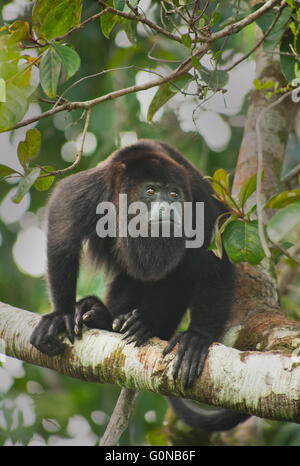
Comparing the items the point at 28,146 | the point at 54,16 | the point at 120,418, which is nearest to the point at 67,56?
the point at 54,16

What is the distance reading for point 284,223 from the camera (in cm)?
138

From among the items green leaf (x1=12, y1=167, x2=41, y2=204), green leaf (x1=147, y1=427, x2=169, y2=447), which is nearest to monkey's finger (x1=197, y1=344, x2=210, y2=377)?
green leaf (x1=12, y1=167, x2=41, y2=204)

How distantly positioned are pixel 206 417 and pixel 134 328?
0.92 meters

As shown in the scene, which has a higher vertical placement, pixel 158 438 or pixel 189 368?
pixel 189 368

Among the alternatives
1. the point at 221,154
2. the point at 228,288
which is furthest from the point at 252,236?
the point at 221,154

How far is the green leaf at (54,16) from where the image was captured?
1720mm

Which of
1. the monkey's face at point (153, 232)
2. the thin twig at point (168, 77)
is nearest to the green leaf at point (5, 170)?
the thin twig at point (168, 77)

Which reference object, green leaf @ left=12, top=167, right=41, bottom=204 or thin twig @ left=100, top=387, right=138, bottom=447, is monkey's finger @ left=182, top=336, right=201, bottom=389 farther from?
green leaf @ left=12, top=167, right=41, bottom=204

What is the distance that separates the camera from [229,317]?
2.52 m

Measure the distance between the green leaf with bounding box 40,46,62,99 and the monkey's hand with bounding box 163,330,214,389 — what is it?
1.01m

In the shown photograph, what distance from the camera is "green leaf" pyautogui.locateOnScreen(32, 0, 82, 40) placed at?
1720 mm

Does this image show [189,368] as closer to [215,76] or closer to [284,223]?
[284,223]

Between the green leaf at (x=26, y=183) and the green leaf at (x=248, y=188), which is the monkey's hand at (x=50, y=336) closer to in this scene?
the green leaf at (x=26, y=183)

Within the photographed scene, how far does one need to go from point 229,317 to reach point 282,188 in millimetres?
1040
